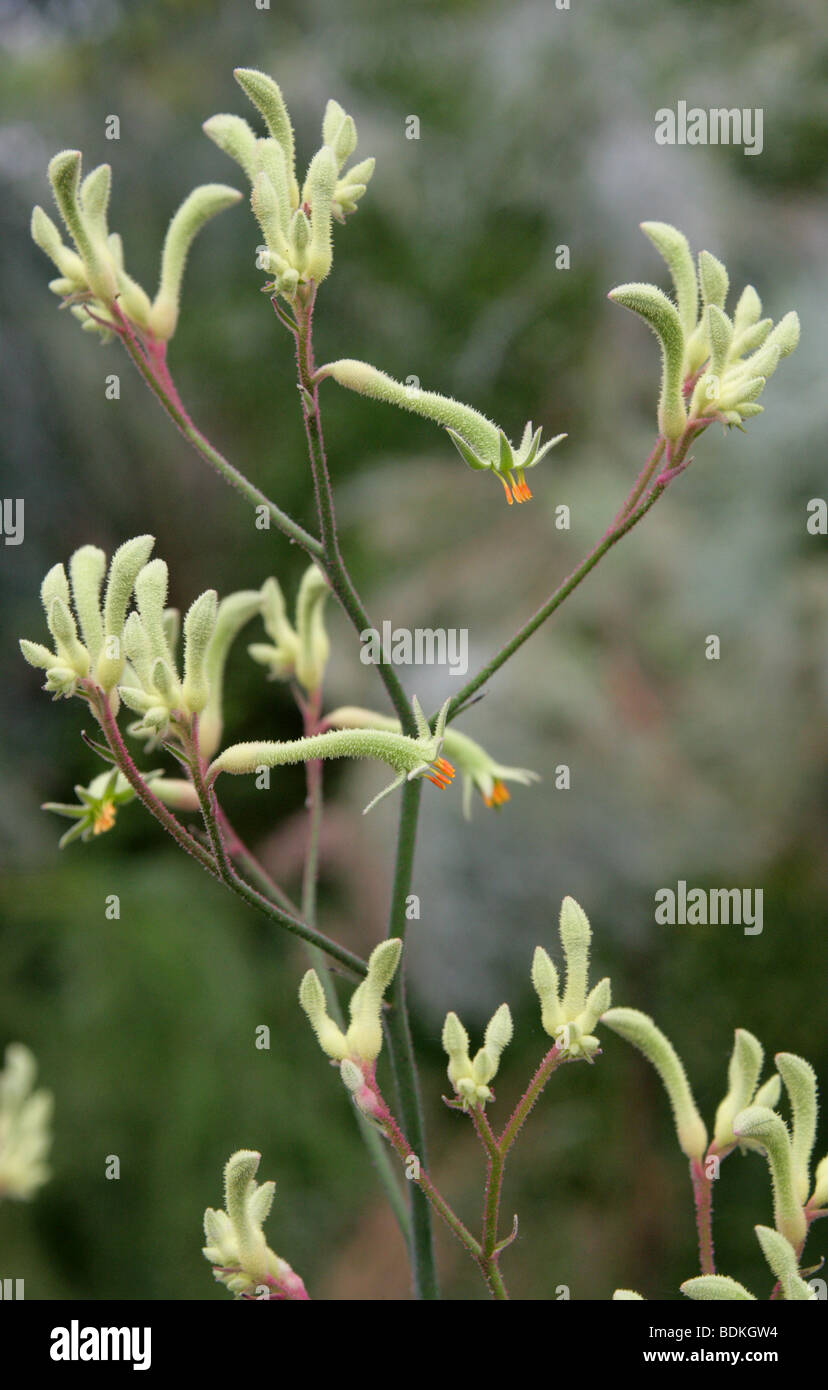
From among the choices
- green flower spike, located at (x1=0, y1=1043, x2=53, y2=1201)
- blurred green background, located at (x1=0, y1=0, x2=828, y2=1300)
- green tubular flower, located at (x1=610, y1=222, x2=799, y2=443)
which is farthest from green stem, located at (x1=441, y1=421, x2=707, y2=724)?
blurred green background, located at (x1=0, y1=0, x2=828, y2=1300)

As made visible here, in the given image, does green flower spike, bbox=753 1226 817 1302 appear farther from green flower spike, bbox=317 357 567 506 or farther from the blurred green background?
the blurred green background

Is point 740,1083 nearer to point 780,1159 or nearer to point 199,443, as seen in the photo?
point 780,1159

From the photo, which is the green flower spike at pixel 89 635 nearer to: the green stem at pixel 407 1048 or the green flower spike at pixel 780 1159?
the green stem at pixel 407 1048

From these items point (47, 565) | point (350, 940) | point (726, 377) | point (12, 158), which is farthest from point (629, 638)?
point (726, 377)

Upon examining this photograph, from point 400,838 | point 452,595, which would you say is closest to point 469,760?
point 400,838

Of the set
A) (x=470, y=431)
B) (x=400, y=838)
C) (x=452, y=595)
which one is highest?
(x=452, y=595)

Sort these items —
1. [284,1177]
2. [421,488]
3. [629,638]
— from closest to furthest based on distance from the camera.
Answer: [284,1177] → [629,638] → [421,488]
